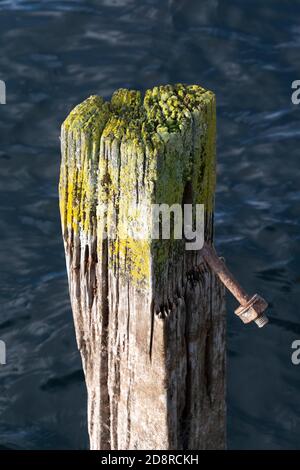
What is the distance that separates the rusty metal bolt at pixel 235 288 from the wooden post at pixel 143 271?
0.05 metres

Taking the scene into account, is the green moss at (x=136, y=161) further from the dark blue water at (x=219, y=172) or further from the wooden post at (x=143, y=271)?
the dark blue water at (x=219, y=172)

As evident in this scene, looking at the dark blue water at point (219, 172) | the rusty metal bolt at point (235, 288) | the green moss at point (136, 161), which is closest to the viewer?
the green moss at point (136, 161)

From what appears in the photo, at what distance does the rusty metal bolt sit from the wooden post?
0.16 feet

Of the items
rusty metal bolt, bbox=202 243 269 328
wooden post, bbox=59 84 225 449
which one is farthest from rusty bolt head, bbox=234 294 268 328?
wooden post, bbox=59 84 225 449

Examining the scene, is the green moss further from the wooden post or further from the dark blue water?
the dark blue water

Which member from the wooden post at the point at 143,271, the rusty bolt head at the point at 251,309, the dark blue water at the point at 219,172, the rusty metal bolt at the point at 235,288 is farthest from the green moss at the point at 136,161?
the dark blue water at the point at 219,172

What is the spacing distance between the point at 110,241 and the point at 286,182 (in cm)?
526

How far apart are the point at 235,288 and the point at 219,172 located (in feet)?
17.1

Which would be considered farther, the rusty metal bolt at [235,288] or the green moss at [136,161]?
the rusty metal bolt at [235,288]

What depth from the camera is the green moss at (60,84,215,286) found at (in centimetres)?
312

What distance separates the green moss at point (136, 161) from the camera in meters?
3.12

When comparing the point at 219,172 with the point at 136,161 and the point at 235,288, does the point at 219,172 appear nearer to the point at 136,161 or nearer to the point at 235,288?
the point at 235,288

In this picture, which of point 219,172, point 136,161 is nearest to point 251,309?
point 136,161

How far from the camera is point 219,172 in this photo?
8.52 meters
